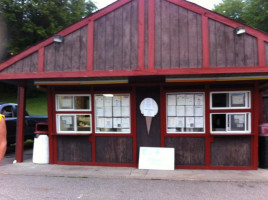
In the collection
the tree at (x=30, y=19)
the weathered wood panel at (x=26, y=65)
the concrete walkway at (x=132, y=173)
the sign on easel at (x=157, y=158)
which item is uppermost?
the tree at (x=30, y=19)

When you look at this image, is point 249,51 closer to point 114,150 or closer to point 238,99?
point 238,99

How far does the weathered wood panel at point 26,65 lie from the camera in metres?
7.69

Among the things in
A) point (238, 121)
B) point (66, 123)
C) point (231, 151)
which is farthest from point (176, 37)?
point (66, 123)

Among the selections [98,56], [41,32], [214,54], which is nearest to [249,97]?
[214,54]

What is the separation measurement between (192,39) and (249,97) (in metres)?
2.25

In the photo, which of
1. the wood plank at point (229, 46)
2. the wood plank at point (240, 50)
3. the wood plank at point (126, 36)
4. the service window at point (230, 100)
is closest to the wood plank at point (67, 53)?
the wood plank at point (126, 36)

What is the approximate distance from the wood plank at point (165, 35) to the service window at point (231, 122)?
2037mm

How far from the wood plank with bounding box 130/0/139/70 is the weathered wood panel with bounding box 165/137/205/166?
2.36 meters

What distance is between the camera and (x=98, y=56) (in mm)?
7461

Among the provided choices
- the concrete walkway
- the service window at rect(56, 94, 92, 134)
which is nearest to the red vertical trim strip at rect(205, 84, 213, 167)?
the concrete walkway

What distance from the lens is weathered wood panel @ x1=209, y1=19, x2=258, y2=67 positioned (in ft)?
22.6

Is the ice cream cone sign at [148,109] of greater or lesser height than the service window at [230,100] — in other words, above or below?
below

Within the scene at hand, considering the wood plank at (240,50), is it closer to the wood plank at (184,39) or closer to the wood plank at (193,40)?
the wood plank at (193,40)

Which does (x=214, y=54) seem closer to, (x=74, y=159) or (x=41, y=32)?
(x=74, y=159)
